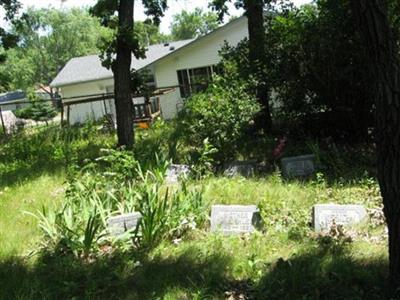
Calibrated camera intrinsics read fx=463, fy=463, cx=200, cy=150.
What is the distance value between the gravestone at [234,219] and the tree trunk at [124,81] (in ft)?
13.3

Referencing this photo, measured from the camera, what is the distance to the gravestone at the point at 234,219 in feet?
16.6

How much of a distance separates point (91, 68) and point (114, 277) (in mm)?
23365

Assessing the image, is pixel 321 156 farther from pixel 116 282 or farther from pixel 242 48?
pixel 116 282

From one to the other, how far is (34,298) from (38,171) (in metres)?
4.60

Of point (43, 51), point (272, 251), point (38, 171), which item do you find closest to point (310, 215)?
point (272, 251)

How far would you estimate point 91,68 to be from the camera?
26.2 m

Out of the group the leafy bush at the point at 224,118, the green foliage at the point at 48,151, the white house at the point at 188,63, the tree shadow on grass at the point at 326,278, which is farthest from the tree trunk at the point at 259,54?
the white house at the point at 188,63

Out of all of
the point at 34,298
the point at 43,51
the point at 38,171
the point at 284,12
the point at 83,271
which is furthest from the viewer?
the point at 43,51

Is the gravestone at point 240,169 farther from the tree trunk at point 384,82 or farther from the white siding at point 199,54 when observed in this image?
the white siding at point 199,54

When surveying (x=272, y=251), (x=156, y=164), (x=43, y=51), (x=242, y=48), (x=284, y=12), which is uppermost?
(x=43, y=51)

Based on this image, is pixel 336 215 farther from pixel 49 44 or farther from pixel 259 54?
pixel 49 44

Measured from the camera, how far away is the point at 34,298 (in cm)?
398

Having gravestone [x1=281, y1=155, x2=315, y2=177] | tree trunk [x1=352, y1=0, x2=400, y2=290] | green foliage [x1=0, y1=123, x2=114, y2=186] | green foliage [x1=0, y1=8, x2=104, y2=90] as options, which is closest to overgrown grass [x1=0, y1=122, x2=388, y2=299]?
gravestone [x1=281, y1=155, x2=315, y2=177]

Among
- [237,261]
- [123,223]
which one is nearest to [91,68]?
[123,223]
